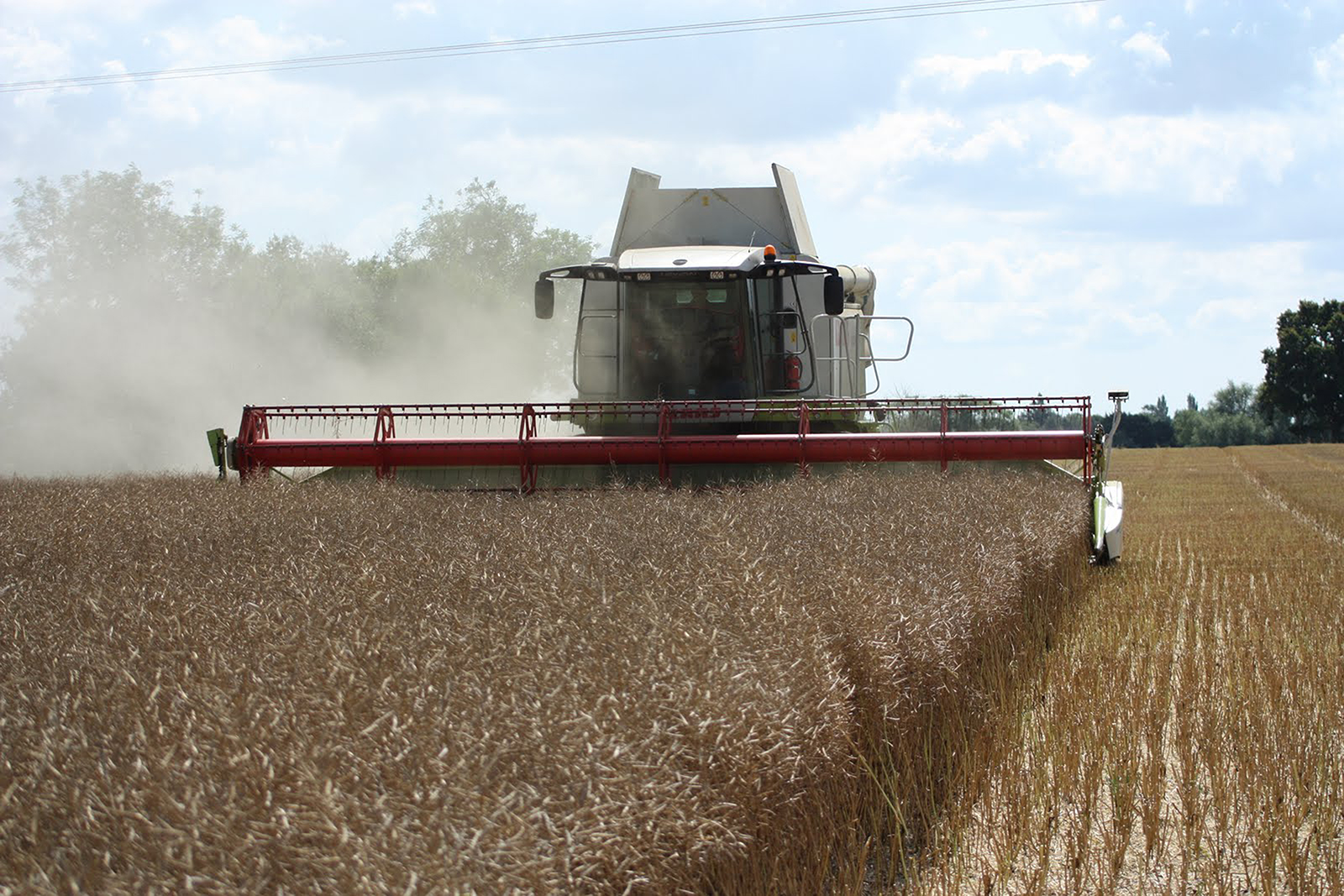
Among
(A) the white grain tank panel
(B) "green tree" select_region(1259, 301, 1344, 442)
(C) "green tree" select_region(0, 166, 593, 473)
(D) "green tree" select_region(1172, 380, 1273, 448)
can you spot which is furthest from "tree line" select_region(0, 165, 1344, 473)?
(D) "green tree" select_region(1172, 380, 1273, 448)

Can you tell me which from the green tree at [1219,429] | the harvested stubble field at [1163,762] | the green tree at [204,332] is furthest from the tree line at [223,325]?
the green tree at [1219,429]

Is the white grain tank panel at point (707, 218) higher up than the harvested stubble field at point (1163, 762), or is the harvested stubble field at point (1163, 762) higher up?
the white grain tank panel at point (707, 218)

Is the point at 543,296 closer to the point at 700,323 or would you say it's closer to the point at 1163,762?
the point at 700,323

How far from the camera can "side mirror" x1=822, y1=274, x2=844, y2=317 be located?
10.3 m

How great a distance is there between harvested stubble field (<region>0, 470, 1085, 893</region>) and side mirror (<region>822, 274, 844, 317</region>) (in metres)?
4.56

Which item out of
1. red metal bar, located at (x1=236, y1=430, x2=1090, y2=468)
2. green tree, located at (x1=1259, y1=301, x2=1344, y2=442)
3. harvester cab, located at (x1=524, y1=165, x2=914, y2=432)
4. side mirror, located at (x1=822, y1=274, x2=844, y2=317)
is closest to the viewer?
red metal bar, located at (x1=236, y1=430, x2=1090, y2=468)

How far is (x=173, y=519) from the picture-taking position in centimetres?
696

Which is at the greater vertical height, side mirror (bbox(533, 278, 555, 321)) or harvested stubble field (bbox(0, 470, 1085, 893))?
side mirror (bbox(533, 278, 555, 321))

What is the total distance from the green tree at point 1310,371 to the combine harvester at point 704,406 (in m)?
60.5

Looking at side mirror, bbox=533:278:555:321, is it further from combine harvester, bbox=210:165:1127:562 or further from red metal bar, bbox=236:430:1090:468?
red metal bar, bbox=236:430:1090:468

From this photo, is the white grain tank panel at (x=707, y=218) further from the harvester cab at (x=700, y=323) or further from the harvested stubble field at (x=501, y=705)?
the harvested stubble field at (x=501, y=705)

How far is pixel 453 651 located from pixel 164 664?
0.60m

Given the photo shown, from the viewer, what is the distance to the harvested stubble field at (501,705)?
79.9 inches

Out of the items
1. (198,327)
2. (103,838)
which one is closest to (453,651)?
(103,838)
